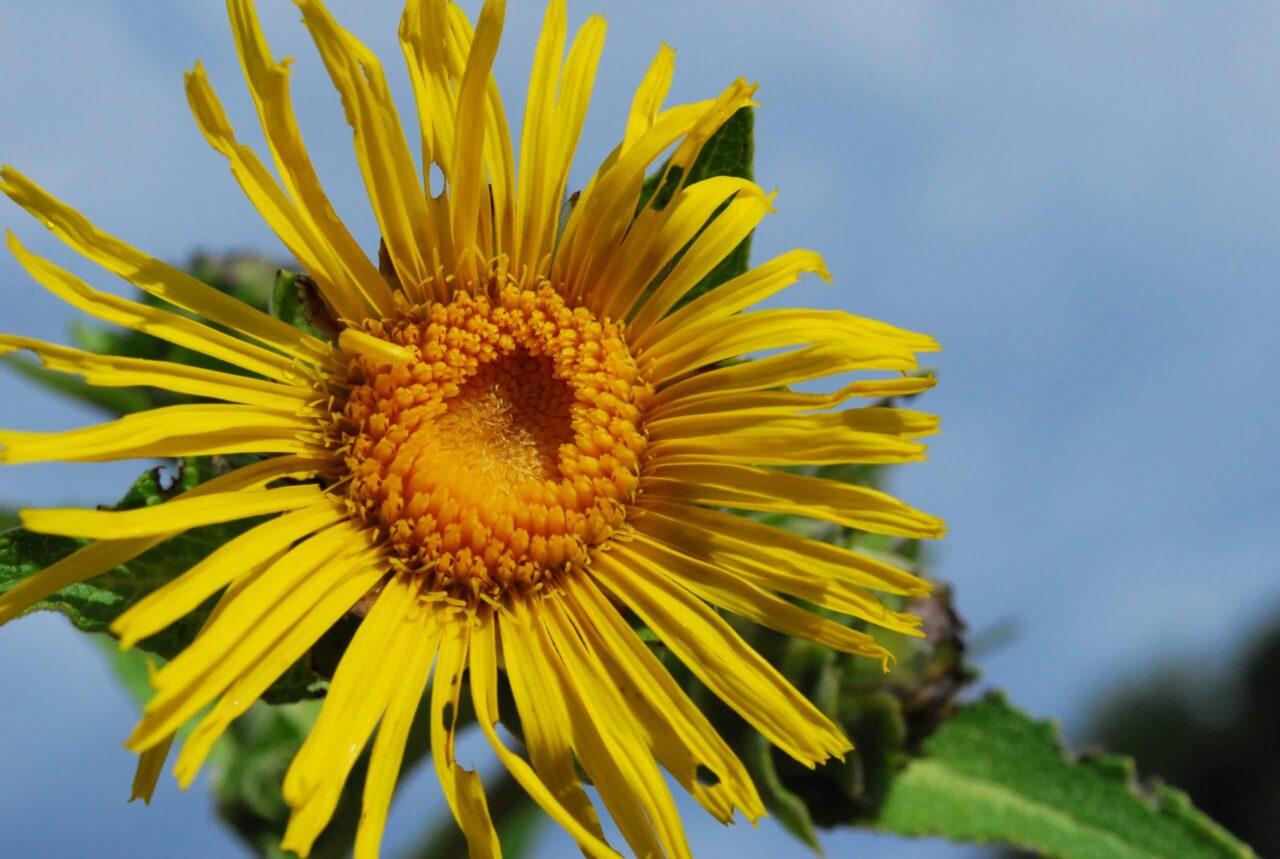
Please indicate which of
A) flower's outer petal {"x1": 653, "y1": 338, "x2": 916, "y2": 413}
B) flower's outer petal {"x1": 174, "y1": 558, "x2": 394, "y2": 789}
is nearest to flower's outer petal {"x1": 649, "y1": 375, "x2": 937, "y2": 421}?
flower's outer petal {"x1": 653, "y1": 338, "x2": 916, "y2": 413}

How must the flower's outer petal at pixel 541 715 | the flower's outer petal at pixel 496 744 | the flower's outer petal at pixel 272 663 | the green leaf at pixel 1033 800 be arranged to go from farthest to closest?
the green leaf at pixel 1033 800
the flower's outer petal at pixel 541 715
the flower's outer petal at pixel 496 744
the flower's outer petal at pixel 272 663

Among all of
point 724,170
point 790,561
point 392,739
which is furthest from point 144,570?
point 724,170

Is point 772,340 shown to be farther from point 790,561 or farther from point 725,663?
point 725,663

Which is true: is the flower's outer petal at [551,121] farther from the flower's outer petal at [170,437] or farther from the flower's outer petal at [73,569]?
the flower's outer petal at [73,569]

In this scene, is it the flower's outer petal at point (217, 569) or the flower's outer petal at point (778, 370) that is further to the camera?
the flower's outer petal at point (778, 370)

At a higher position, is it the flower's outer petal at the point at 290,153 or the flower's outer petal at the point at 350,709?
the flower's outer petal at the point at 290,153

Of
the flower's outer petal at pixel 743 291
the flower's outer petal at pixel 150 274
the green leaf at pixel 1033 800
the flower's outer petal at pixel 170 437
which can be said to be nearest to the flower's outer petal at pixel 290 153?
the flower's outer petal at pixel 150 274
